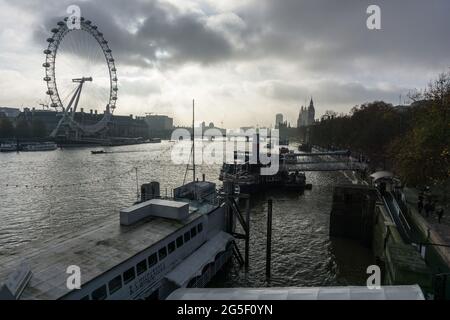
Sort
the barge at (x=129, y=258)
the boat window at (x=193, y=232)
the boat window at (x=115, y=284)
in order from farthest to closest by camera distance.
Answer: the boat window at (x=193, y=232) → the boat window at (x=115, y=284) → the barge at (x=129, y=258)

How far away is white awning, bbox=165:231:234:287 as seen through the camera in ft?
57.9

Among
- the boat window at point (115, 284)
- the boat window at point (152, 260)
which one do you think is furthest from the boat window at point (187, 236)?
the boat window at point (115, 284)

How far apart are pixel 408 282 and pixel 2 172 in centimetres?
8536

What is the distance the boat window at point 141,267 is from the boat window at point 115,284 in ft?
4.10

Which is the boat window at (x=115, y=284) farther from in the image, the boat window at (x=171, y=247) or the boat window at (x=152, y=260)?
the boat window at (x=171, y=247)

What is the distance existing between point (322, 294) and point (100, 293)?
9454 mm

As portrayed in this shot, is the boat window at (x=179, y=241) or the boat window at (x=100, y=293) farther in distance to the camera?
the boat window at (x=179, y=241)

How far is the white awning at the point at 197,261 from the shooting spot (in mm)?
17641

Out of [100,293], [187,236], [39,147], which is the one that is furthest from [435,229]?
[39,147]

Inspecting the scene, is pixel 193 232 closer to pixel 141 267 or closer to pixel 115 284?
pixel 141 267

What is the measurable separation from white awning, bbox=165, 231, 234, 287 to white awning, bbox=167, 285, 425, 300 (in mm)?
Answer: 6133

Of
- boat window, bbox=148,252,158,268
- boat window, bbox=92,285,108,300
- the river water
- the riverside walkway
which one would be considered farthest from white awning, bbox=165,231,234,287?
the riverside walkway
